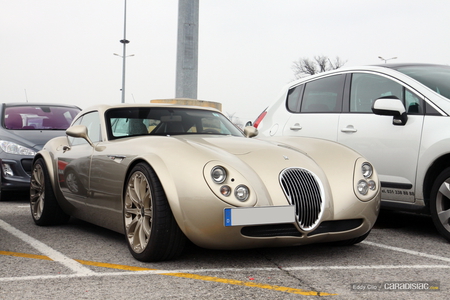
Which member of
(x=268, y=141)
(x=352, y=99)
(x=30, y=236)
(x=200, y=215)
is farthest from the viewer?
(x=352, y=99)

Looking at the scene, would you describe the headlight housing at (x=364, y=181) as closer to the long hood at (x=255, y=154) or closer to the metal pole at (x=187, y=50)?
the long hood at (x=255, y=154)

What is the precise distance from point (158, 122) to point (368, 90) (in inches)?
92.9

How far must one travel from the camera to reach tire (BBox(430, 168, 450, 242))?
522 centimetres

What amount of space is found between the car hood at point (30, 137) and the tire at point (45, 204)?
2.32 meters

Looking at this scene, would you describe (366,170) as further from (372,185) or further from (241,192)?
(241,192)

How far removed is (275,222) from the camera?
Answer: 4.01 m

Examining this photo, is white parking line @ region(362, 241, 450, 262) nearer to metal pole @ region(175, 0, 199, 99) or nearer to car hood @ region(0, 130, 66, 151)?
car hood @ region(0, 130, 66, 151)

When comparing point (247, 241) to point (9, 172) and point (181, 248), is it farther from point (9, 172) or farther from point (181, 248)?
point (9, 172)

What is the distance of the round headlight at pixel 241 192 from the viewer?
4023 mm

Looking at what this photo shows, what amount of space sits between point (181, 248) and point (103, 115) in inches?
73.4

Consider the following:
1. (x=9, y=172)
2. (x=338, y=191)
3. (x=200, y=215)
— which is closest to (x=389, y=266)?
(x=338, y=191)

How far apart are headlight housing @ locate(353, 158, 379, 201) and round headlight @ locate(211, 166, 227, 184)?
1.05 meters

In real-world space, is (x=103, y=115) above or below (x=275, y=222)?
above

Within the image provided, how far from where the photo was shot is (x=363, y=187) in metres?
4.53
